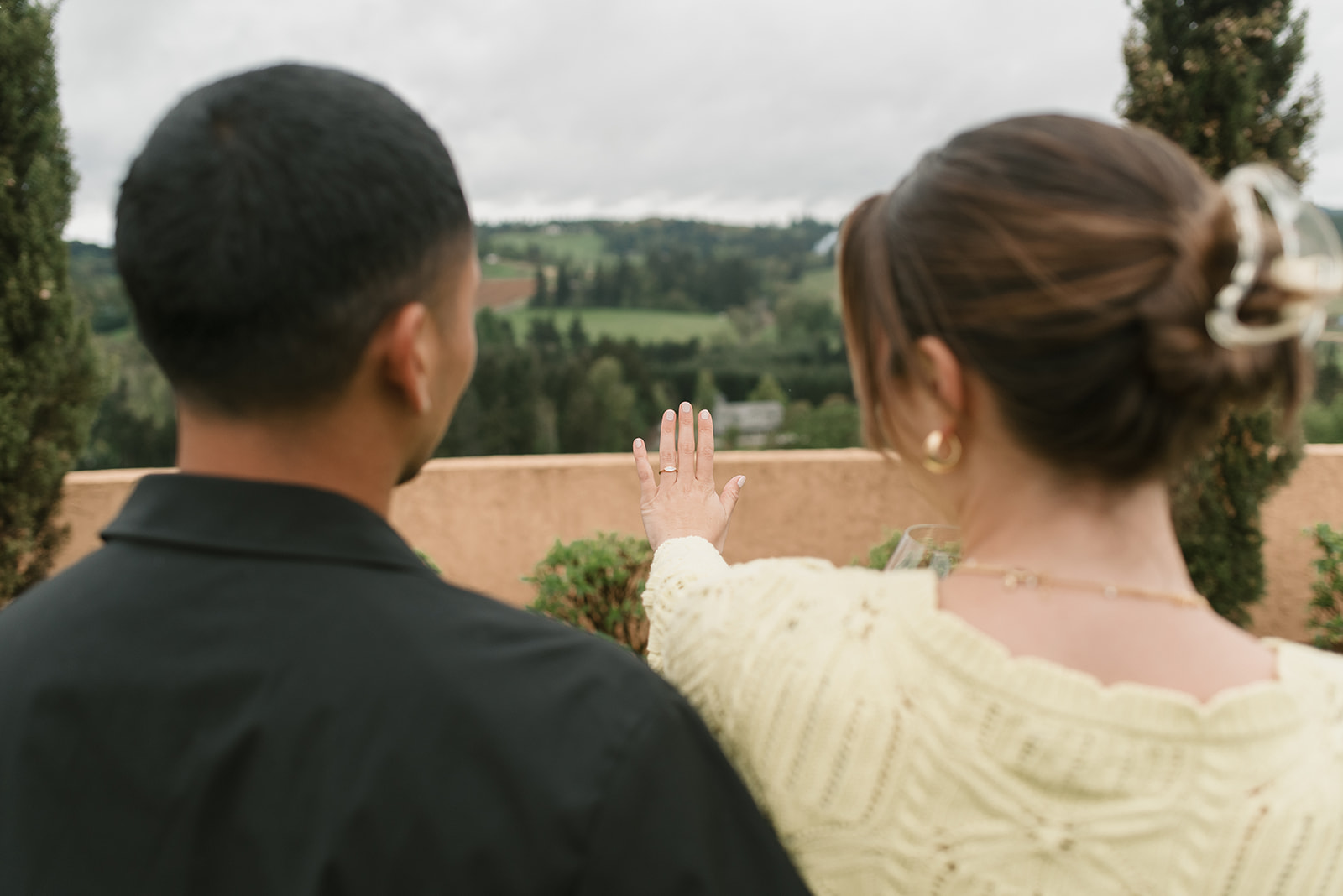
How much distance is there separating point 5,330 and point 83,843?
5.09 m

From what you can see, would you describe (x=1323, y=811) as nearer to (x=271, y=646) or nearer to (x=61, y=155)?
(x=271, y=646)

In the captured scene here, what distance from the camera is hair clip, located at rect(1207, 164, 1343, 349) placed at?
855 mm

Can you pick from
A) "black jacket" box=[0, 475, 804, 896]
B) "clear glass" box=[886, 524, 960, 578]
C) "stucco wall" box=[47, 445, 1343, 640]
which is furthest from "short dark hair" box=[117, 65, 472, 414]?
"stucco wall" box=[47, 445, 1343, 640]

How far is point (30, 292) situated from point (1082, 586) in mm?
5552

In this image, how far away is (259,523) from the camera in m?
0.84

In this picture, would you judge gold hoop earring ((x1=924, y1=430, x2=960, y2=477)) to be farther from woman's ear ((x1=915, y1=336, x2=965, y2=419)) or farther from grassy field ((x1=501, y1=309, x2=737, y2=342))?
grassy field ((x1=501, y1=309, x2=737, y2=342))

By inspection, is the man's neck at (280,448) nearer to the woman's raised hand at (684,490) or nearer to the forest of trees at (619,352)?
the forest of trees at (619,352)

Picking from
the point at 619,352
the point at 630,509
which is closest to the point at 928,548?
the point at 630,509

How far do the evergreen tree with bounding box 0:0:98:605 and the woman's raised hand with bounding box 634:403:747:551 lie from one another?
4.63 meters

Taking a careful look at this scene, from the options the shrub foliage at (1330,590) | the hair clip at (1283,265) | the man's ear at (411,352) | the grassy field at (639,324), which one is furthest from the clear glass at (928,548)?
the grassy field at (639,324)

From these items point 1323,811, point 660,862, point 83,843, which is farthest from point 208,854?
point 1323,811

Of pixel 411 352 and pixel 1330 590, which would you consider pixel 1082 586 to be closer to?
pixel 411 352

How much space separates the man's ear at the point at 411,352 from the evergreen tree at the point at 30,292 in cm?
495

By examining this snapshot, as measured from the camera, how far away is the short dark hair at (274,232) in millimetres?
779
